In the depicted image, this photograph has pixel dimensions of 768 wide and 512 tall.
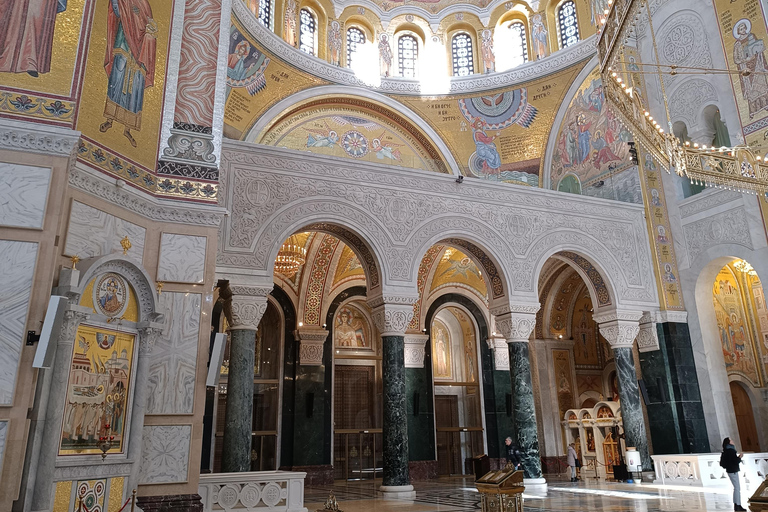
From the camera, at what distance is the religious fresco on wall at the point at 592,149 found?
1504 cm

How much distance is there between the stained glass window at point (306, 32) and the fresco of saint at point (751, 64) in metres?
10.5

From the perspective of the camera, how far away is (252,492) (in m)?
7.91

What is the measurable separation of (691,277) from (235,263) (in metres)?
10.5

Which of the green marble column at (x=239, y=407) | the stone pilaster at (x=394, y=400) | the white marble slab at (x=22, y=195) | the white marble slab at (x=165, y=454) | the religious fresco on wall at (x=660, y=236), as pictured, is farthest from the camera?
the religious fresco on wall at (x=660, y=236)

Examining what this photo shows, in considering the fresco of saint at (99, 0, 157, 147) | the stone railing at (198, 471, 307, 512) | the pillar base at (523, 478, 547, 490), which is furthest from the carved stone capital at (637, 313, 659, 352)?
the fresco of saint at (99, 0, 157, 147)

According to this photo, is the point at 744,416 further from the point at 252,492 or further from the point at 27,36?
the point at 27,36

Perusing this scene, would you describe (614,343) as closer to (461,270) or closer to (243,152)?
(461,270)

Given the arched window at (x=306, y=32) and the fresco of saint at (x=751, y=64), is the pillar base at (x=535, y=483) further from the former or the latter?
the arched window at (x=306, y=32)

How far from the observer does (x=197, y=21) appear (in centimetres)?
934

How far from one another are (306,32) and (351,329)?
851cm

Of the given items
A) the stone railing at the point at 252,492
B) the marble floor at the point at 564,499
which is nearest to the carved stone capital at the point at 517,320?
the marble floor at the point at 564,499

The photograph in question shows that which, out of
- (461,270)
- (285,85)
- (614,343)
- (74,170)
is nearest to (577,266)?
(614,343)

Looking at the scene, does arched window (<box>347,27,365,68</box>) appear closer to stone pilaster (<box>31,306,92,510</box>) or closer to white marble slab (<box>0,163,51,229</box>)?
white marble slab (<box>0,163,51,229</box>)

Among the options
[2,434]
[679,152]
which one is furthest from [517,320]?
[2,434]
